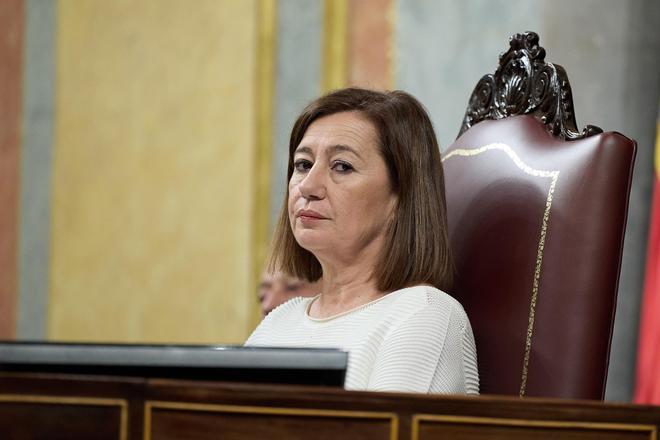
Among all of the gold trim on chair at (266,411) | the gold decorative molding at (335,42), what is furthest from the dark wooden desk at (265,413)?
the gold decorative molding at (335,42)

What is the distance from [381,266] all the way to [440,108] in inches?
Answer: 78.4

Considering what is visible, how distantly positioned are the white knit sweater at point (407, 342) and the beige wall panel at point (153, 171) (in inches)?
99.0

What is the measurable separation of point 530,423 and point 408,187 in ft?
3.16

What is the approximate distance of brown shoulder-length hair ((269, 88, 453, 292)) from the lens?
6.82 ft

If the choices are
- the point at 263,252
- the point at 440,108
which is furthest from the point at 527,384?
the point at 263,252

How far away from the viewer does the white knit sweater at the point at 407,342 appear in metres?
1.79

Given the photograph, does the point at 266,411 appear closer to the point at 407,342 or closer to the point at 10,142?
the point at 407,342

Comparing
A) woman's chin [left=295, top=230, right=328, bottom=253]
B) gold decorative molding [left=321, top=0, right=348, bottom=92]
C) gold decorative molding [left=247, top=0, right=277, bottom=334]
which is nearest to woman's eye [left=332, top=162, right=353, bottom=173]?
woman's chin [left=295, top=230, right=328, bottom=253]

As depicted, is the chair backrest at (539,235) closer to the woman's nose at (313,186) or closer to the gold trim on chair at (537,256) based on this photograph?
the gold trim on chair at (537,256)

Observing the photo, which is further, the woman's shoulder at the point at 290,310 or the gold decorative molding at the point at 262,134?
the gold decorative molding at the point at 262,134

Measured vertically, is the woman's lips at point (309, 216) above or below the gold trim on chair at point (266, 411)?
above

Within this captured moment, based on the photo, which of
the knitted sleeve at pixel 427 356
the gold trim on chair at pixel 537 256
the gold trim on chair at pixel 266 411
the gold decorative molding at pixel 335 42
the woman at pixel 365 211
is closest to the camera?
the gold trim on chair at pixel 266 411

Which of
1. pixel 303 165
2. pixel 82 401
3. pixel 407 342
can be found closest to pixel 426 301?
pixel 407 342

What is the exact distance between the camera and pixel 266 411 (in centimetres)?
120
